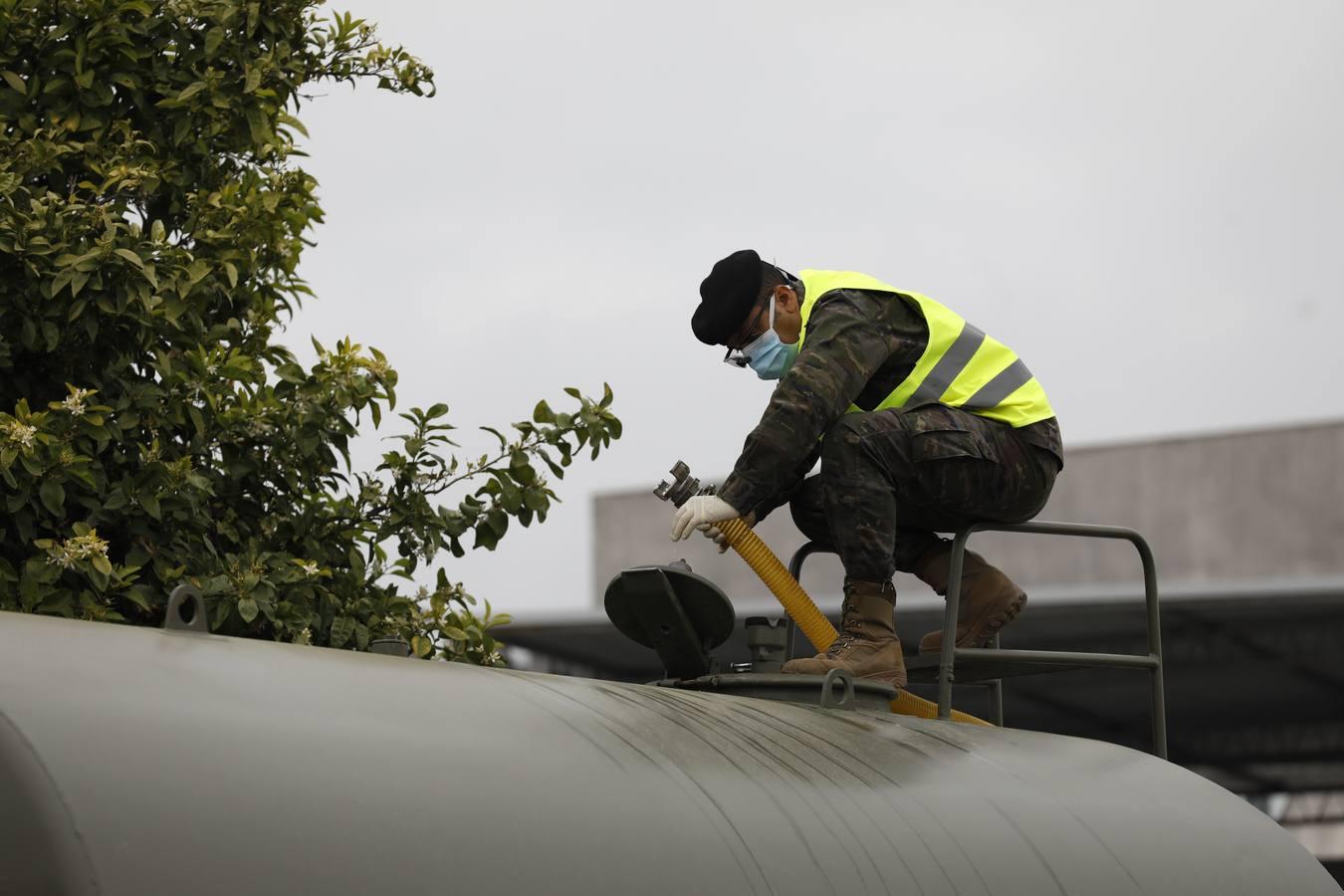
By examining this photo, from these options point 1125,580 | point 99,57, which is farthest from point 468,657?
point 1125,580

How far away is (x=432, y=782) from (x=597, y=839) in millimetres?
288

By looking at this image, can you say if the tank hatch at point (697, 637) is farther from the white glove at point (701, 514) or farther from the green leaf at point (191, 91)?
the green leaf at point (191, 91)

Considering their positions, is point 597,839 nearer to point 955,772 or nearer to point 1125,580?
point 955,772

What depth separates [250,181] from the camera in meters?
6.03

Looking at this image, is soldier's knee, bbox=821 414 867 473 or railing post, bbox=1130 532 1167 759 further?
railing post, bbox=1130 532 1167 759

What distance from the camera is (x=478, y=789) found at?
248cm

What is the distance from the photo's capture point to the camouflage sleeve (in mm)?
4512

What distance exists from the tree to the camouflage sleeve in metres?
1.63

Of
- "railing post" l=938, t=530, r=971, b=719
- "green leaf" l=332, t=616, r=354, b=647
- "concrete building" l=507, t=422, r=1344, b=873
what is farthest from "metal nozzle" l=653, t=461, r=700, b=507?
"concrete building" l=507, t=422, r=1344, b=873

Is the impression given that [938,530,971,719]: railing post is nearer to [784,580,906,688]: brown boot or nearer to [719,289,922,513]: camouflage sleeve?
[784,580,906,688]: brown boot

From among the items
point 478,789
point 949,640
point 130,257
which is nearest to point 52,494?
point 130,257

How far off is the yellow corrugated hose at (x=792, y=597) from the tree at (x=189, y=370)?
1494 millimetres

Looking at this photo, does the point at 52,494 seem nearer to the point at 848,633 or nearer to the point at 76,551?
the point at 76,551

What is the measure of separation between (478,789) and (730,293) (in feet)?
8.75
